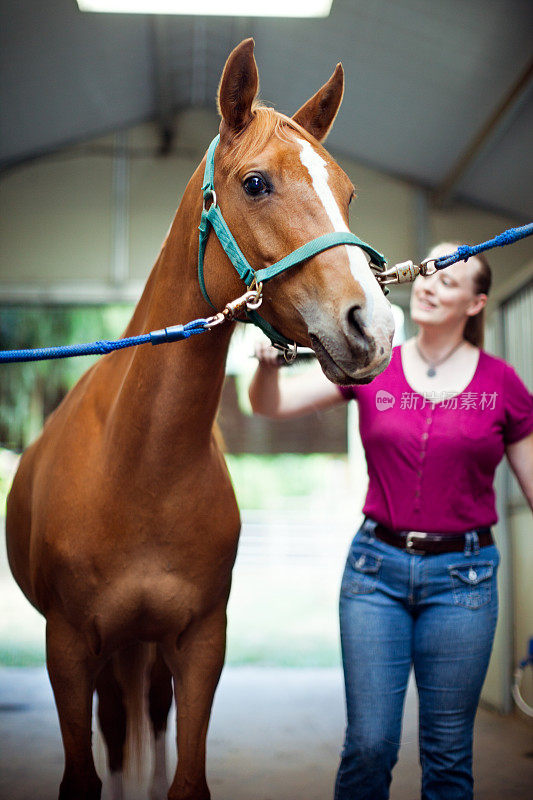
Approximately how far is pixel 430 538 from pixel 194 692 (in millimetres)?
568

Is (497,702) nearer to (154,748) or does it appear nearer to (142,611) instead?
(154,748)

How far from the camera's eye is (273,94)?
390 cm

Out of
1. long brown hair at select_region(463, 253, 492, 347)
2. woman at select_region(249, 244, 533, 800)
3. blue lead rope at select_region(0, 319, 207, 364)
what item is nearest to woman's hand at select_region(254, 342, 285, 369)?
woman at select_region(249, 244, 533, 800)

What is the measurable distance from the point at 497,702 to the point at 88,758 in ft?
8.38

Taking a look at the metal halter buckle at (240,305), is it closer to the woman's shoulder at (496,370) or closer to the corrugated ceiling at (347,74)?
the woman's shoulder at (496,370)

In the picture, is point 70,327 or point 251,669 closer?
point 251,669

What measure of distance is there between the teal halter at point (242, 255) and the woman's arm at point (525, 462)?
0.61m

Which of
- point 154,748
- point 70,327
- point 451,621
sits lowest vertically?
point 154,748

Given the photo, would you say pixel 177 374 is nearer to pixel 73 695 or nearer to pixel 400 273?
pixel 400 273

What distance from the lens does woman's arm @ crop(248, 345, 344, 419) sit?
5.47 ft

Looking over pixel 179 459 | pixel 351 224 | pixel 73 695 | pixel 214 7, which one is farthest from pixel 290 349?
pixel 351 224

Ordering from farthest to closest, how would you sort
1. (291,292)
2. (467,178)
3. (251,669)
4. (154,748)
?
(251,669) < (467,178) < (154,748) < (291,292)

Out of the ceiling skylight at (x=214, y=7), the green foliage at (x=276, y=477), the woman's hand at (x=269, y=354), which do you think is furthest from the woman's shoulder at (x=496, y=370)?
the green foliage at (x=276, y=477)

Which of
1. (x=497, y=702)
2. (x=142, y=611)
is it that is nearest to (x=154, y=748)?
(x=142, y=611)
